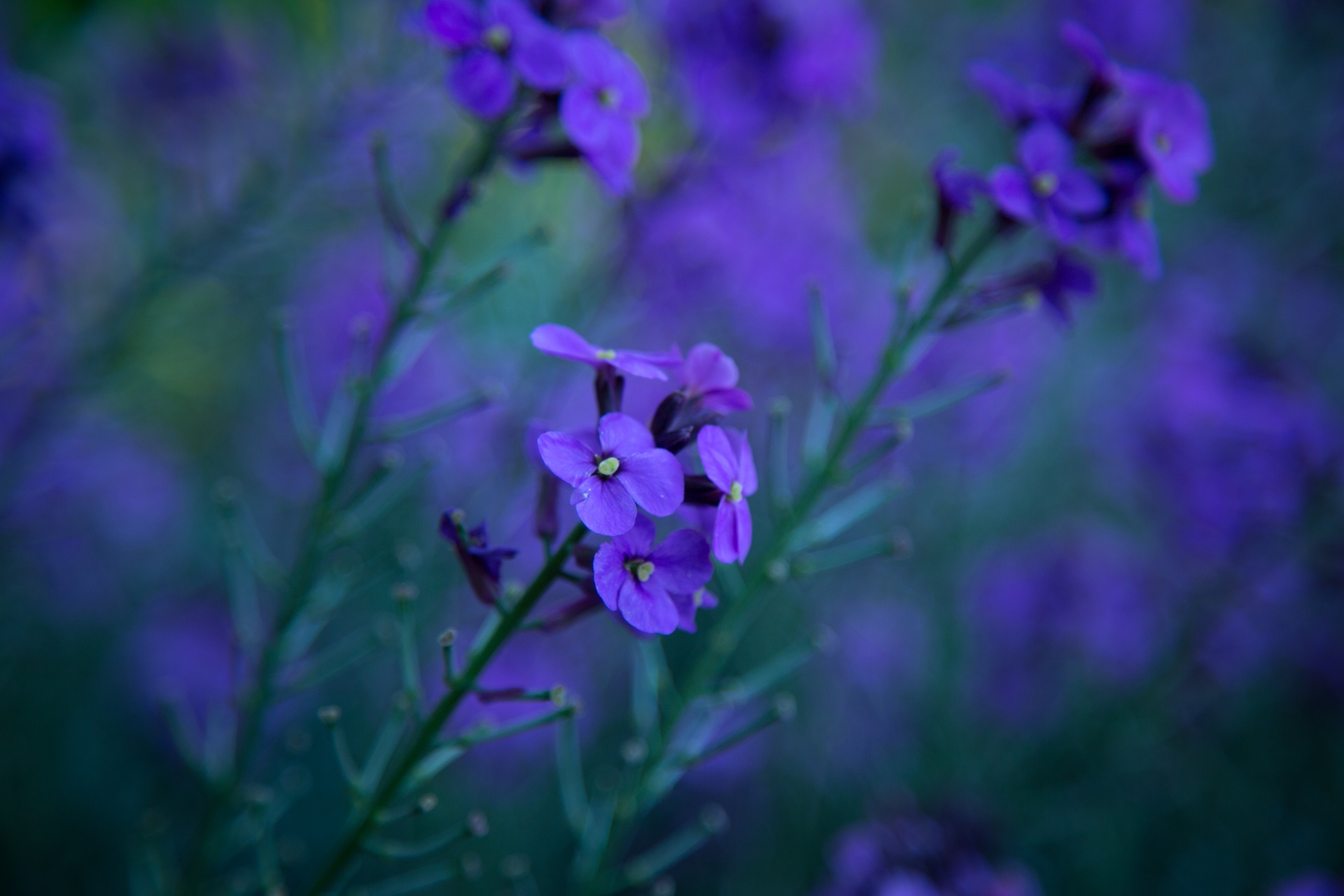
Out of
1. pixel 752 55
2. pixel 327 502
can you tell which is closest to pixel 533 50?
pixel 327 502

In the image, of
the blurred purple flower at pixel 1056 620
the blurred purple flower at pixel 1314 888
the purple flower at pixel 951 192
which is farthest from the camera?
the blurred purple flower at pixel 1056 620

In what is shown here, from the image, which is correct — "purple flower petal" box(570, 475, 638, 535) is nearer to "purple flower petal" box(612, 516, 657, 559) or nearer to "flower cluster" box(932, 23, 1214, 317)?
"purple flower petal" box(612, 516, 657, 559)

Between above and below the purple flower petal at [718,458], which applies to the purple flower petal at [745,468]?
below

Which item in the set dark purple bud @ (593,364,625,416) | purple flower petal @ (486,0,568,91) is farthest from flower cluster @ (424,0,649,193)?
dark purple bud @ (593,364,625,416)

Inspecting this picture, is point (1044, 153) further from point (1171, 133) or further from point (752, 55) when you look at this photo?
point (752, 55)

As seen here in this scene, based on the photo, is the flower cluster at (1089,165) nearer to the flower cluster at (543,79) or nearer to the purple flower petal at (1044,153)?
the purple flower petal at (1044,153)

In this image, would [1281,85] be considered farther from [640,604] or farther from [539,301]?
[640,604]

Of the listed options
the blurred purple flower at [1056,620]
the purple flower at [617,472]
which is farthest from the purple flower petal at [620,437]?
the blurred purple flower at [1056,620]
